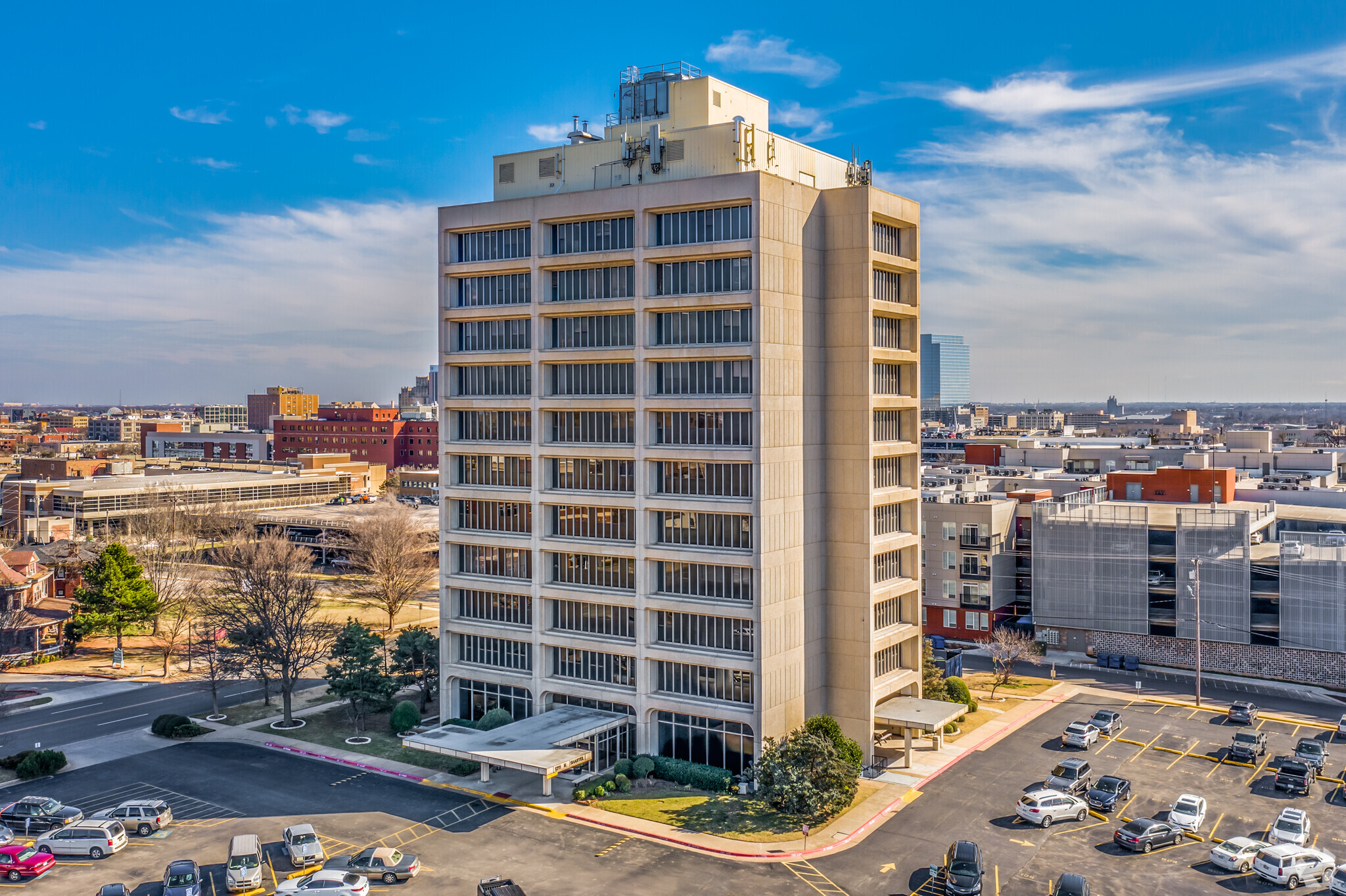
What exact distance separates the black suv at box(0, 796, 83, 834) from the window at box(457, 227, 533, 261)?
4001 cm

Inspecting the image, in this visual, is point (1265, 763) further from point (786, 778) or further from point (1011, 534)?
point (1011, 534)

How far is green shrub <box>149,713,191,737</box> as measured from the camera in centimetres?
6738

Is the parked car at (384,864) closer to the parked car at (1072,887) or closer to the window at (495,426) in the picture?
the window at (495,426)

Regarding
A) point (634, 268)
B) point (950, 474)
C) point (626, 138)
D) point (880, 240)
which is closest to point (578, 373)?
point (634, 268)

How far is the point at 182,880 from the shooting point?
139 ft

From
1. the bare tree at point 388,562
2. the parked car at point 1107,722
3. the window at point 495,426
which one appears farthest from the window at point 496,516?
the parked car at point 1107,722

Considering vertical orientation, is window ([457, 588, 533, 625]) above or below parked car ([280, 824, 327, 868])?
above

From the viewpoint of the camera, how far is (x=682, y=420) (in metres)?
58.9

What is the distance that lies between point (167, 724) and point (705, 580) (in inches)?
1574

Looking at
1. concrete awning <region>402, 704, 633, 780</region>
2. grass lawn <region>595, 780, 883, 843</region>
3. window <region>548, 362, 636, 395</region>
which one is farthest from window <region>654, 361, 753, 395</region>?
grass lawn <region>595, 780, 883, 843</region>

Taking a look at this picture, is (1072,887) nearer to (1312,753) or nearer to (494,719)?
(1312,753)

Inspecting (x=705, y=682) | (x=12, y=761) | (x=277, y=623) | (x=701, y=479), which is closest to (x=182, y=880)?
(x=12, y=761)

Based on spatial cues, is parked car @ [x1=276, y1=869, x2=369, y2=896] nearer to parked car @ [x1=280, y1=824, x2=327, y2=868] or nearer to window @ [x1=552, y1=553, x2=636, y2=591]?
parked car @ [x1=280, y1=824, x2=327, y2=868]

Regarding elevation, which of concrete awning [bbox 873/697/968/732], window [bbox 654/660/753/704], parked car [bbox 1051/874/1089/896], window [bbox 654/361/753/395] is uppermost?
window [bbox 654/361/753/395]
